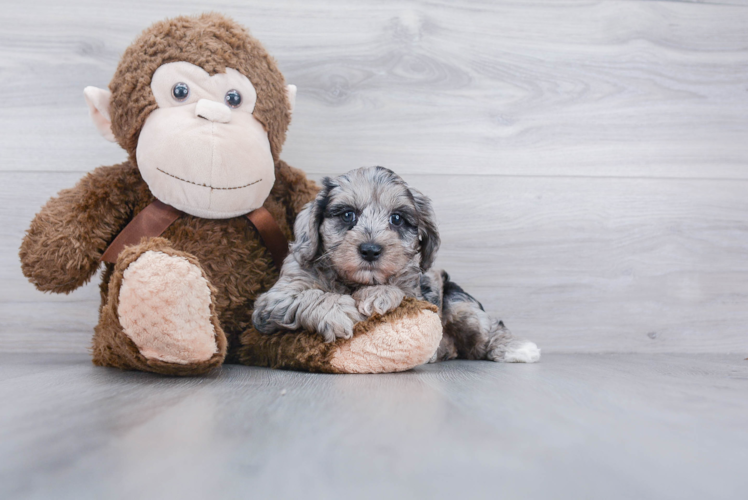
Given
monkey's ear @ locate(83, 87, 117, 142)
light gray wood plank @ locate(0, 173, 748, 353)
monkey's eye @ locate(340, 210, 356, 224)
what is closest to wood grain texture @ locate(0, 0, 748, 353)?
light gray wood plank @ locate(0, 173, 748, 353)

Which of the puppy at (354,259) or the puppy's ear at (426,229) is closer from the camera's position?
the puppy at (354,259)

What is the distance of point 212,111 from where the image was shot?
3.82 ft

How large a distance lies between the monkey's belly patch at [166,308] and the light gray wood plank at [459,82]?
848mm

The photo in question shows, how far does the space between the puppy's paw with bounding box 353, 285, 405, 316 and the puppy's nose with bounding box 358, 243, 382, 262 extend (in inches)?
2.6

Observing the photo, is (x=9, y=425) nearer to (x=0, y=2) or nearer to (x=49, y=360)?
(x=49, y=360)

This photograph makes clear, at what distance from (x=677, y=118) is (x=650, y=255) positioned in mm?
492

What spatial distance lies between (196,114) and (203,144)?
0.27 ft

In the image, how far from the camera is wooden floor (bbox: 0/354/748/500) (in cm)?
54

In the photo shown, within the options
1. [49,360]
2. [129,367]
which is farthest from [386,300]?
[49,360]

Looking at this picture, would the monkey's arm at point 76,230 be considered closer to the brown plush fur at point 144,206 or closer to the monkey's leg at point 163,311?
the brown plush fur at point 144,206

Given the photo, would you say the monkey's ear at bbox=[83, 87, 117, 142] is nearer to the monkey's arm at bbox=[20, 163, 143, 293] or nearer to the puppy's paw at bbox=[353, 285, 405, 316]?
the monkey's arm at bbox=[20, 163, 143, 293]

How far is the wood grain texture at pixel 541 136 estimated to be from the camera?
1.71 meters

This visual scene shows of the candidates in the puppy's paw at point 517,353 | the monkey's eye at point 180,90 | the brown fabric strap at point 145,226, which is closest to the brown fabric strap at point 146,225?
the brown fabric strap at point 145,226

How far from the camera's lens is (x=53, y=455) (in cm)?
59
